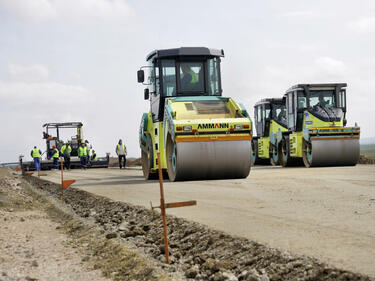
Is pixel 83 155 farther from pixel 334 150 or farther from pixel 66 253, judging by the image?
pixel 66 253

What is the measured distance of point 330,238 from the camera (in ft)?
16.2

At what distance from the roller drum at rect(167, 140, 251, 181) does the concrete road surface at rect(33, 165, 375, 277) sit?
81cm

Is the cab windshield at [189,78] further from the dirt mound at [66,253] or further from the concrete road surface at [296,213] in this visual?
the dirt mound at [66,253]

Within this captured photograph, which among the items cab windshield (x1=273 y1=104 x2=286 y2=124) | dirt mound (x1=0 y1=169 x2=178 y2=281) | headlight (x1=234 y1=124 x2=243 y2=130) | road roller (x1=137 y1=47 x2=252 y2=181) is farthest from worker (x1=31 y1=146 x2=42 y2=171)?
dirt mound (x1=0 y1=169 x2=178 y2=281)

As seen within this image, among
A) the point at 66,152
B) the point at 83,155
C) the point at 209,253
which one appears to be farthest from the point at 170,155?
the point at 66,152

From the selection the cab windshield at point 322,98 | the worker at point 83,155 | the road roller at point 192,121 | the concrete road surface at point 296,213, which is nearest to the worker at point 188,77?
the road roller at point 192,121

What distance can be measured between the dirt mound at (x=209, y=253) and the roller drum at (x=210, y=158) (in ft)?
14.1

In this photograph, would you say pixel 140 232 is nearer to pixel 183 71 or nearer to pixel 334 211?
pixel 334 211

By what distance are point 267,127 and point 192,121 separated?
1519 centimetres

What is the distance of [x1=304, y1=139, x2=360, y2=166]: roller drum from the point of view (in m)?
18.5

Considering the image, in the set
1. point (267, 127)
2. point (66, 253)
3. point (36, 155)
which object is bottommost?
point (66, 253)

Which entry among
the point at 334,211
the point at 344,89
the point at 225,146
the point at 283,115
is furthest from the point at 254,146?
the point at 334,211

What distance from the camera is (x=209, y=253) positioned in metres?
5.02

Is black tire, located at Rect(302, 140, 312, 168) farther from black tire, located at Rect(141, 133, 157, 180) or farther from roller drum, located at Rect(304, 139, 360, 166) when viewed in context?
black tire, located at Rect(141, 133, 157, 180)
